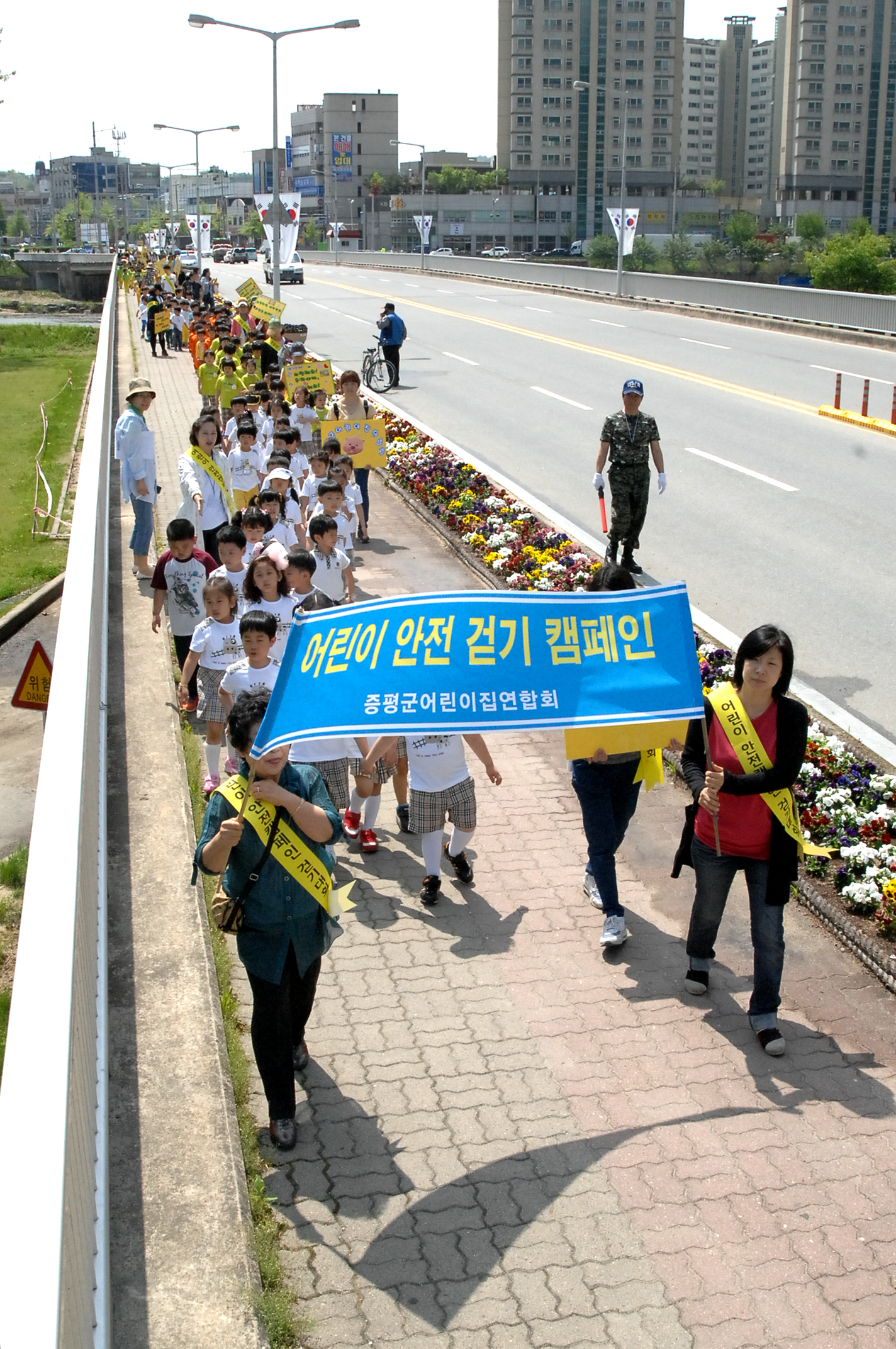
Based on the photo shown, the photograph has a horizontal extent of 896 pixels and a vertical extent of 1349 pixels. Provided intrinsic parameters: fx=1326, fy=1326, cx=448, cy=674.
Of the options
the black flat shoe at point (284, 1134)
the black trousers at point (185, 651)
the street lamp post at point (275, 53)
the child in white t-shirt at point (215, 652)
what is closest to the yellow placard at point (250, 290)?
the street lamp post at point (275, 53)

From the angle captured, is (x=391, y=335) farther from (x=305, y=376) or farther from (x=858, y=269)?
(x=858, y=269)

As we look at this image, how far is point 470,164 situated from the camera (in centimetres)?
18000

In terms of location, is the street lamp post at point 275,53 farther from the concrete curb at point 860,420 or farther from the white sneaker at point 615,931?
the white sneaker at point 615,931

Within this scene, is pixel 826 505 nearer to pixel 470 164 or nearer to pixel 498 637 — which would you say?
pixel 498 637

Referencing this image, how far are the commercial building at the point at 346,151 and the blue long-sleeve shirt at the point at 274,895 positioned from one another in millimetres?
173458

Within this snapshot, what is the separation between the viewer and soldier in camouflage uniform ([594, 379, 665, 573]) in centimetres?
1217

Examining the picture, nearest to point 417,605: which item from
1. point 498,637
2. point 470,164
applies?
point 498,637

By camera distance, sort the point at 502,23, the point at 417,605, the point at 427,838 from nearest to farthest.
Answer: the point at 417,605
the point at 427,838
the point at 502,23

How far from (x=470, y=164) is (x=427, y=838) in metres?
187

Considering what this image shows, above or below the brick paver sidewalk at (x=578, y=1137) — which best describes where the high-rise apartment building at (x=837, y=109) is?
above

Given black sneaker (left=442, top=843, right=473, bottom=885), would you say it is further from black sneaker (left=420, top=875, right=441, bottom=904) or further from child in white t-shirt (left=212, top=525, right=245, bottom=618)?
child in white t-shirt (left=212, top=525, right=245, bottom=618)

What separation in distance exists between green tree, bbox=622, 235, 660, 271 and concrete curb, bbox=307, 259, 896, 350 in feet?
202

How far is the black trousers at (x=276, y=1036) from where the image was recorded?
4.90 m

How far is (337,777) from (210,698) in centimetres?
126
